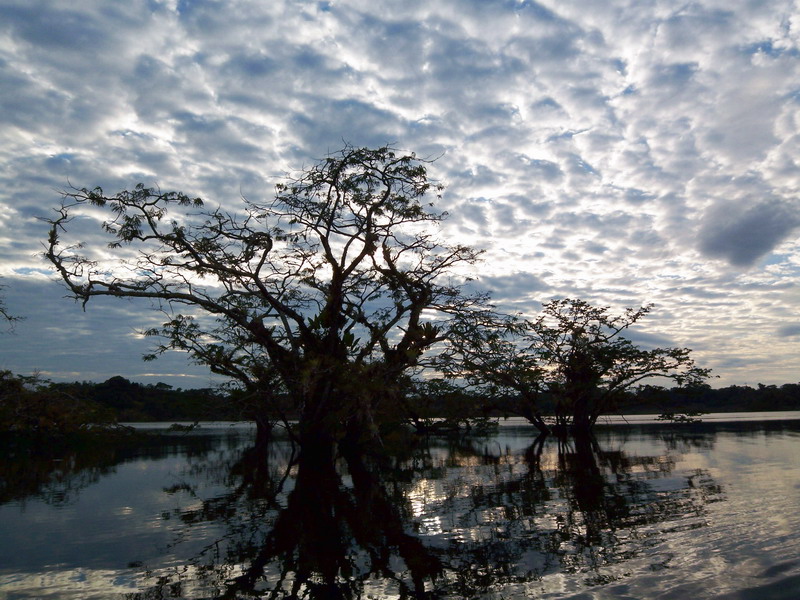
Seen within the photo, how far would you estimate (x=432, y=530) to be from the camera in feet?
26.1

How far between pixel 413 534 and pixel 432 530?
344mm

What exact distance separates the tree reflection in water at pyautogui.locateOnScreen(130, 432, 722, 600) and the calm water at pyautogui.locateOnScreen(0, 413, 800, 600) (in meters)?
0.03

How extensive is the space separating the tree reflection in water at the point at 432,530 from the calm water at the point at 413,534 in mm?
33

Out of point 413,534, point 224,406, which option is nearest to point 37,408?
point 224,406

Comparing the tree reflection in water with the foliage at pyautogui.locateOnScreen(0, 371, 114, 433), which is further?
the foliage at pyautogui.locateOnScreen(0, 371, 114, 433)

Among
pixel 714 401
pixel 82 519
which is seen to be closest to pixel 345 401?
pixel 82 519

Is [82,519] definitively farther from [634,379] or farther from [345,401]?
[634,379]

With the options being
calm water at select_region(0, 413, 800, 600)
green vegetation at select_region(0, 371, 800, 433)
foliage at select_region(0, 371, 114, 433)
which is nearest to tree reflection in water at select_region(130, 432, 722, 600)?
calm water at select_region(0, 413, 800, 600)

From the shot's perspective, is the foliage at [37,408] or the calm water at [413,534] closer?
the calm water at [413,534]

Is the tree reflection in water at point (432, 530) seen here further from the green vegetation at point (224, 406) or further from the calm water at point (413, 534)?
the green vegetation at point (224, 406)

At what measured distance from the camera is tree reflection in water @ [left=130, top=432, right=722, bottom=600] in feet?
18.3

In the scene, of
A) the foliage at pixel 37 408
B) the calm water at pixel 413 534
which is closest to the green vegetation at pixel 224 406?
the foliage at pixel 37 408

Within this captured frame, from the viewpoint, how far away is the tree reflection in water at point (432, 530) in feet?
18.3

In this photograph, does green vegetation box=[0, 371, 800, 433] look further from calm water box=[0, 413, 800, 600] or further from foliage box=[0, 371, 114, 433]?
calm water box=[0, 413, 800, 600]
